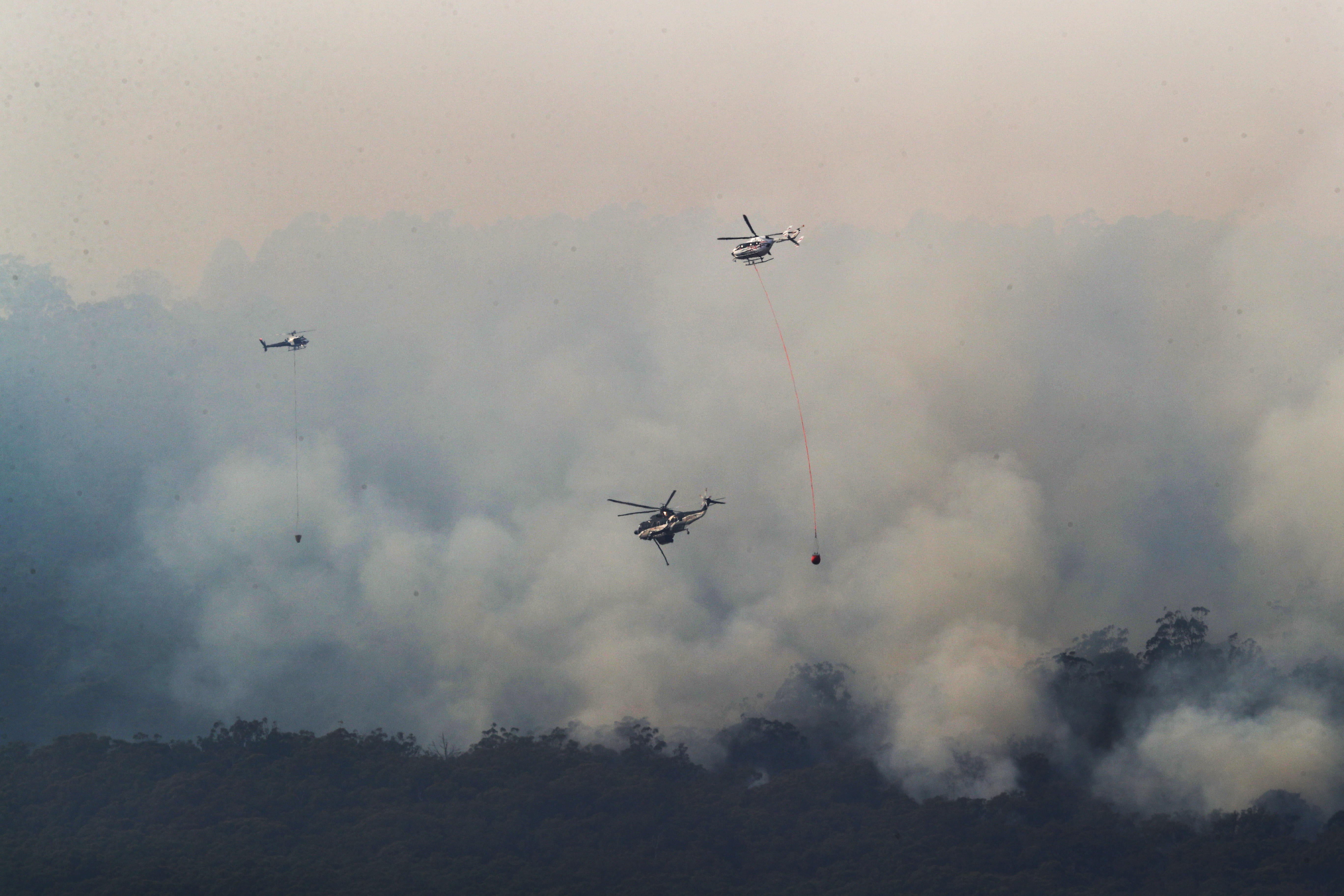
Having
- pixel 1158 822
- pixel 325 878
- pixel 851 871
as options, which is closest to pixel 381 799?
pixel 325 878


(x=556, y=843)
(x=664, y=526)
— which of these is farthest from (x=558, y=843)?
(x=664, y=526)

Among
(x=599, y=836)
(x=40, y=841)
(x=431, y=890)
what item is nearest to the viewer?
(x=431, y=890)

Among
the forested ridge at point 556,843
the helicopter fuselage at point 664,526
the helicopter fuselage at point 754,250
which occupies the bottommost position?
the forested ridge at point 556,843

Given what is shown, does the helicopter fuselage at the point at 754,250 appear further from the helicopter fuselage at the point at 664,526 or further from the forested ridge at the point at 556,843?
the forested ridge at the point at 556,843

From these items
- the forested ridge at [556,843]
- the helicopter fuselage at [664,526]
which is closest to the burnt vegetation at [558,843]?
the forested ridge at [556,843]

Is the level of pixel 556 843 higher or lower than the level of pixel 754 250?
lower

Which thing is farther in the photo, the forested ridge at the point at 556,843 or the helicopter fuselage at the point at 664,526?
the forested ridge at the point at 556,843

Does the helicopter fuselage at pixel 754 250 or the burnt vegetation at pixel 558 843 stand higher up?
the helicopter fuselage at pixel 754 250

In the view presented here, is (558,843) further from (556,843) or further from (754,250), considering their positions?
(754,250)

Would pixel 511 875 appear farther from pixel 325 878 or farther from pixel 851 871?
pixel 851 871
